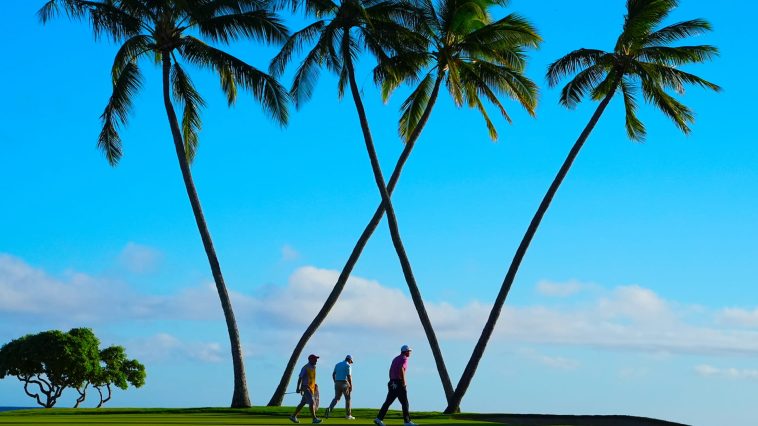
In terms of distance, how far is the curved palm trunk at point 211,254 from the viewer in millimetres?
35000

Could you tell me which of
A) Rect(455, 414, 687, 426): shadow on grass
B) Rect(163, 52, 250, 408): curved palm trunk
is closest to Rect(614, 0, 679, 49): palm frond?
Rect(455, 414, 687, 426): shadow on grass

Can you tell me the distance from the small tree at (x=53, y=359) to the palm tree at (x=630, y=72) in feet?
105

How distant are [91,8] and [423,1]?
40.8ft

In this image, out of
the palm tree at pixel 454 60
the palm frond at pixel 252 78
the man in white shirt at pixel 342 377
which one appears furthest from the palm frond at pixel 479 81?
the man in white shirt at pixel 342 377

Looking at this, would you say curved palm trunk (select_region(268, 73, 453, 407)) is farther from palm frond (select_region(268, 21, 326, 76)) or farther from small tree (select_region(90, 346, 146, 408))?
small tree (select_region(90, 346, 146, 408))

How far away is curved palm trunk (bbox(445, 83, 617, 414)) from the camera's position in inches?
1372

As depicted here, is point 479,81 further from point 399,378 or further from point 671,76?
point 399,378

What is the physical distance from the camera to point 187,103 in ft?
125

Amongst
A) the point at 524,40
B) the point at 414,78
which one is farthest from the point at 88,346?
the point at 524,40

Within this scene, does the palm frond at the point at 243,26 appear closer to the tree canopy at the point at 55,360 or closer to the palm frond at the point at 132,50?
the palm frond at the point at 132,50

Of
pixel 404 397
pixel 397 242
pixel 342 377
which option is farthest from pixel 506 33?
pixel 404 397

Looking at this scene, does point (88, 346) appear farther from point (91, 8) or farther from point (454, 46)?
point (454, 46)

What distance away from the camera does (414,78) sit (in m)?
39.5

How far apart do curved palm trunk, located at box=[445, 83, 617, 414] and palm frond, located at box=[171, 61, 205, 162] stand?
13.3 meters
